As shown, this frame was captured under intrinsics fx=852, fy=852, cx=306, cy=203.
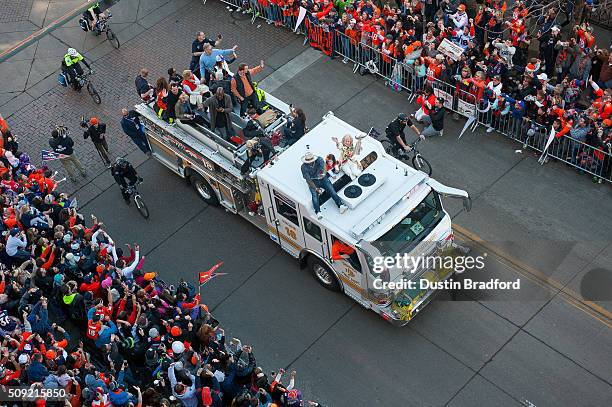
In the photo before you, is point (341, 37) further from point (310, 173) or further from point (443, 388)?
point (443, 388)

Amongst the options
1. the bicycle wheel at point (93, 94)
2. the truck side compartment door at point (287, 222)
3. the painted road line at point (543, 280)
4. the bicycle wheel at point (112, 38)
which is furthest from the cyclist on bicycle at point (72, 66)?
the painted road line at point (543, 280)

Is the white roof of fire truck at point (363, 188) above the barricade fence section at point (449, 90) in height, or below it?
above

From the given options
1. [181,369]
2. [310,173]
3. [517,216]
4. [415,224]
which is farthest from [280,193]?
[517,216]

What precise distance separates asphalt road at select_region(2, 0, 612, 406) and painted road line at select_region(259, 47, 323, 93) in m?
0.25

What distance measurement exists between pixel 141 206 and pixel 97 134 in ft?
7.08

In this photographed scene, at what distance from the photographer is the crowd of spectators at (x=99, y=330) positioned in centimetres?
1441

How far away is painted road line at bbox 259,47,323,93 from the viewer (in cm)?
2344

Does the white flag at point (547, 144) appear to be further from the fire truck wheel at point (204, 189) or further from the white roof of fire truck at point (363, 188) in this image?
the fire truck wheel at point (204, 189)

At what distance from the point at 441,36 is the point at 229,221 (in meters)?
7.35

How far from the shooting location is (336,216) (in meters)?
16.3

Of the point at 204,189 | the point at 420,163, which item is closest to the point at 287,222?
the point at 204,189

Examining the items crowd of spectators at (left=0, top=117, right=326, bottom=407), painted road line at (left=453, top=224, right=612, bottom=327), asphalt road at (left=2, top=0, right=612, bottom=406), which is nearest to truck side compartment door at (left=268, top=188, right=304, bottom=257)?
asphalt road at (left=2, top=0, right=612, bottom=406)

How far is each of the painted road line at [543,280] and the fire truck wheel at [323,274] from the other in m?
3.14

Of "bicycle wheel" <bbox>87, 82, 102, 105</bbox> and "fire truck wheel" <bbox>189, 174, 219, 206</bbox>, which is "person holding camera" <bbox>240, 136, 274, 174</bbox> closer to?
"fire truck wheel" <bbox>189, 174, 219, 206</bbox>
